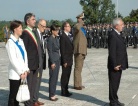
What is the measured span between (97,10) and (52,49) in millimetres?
30991

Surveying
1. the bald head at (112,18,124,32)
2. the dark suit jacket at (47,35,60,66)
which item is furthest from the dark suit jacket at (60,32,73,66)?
the bald head at (112,18,124,32)

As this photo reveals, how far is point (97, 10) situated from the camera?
124 feet

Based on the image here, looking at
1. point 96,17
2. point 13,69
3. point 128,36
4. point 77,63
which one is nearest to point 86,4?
point 96,17

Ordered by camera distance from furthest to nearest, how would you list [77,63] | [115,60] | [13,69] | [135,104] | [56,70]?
1. [77,63]
2. [56,70]
3. [135,104]
4. [115,60]
5. [13,69]

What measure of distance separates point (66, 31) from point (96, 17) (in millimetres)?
29719

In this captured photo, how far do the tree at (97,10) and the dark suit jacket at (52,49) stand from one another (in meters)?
29.7

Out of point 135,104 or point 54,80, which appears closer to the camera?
point 135,104

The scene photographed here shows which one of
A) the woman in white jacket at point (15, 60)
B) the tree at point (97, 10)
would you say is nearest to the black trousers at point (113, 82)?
the woman in white jacket at point (15, 60)

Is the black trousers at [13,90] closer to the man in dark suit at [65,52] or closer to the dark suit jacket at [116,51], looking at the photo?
the dark suit jacket at [116,51]

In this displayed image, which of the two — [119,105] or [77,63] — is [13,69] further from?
[77,63]

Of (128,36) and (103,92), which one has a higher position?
(128,36)

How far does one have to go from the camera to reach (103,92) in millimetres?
8289

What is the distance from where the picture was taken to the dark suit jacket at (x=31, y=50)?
20.3ft

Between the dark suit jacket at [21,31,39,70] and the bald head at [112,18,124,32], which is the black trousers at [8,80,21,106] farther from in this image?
the bald head at [112,18,124,32]
